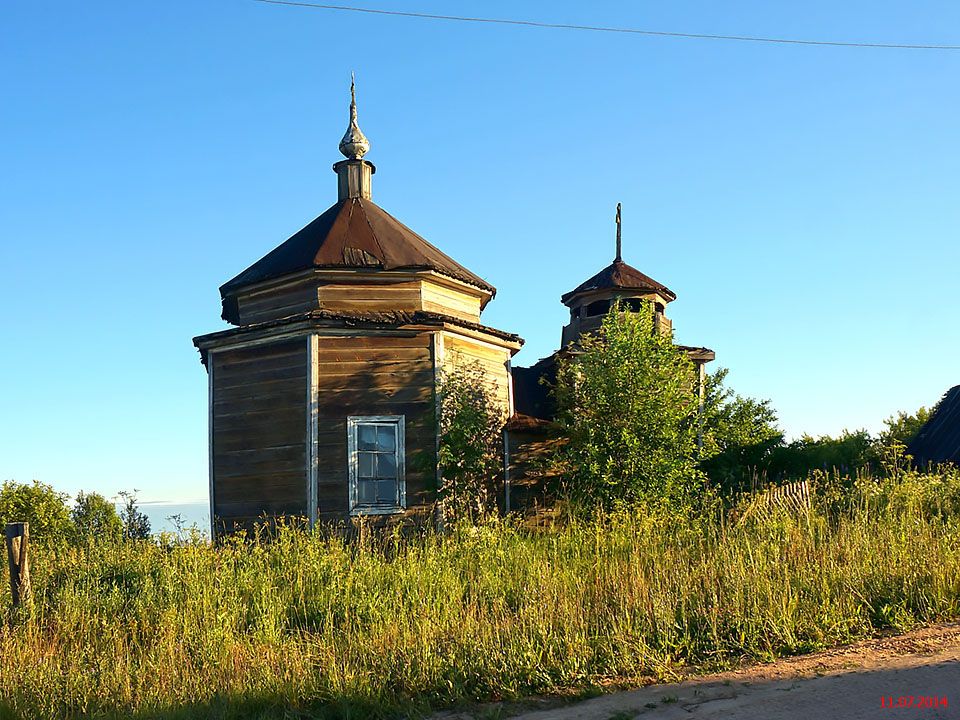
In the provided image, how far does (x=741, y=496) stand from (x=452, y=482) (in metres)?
4.83

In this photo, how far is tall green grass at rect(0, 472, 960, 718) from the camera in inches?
271

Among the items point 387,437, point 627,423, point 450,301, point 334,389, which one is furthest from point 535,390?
point 334,389

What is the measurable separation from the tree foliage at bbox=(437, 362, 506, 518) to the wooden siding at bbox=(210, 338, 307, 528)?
7.89ft

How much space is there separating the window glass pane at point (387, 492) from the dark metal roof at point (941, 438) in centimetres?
1185

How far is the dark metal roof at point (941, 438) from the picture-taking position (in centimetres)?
A: 1916

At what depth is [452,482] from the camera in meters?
14.4

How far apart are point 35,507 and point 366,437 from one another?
87.6 ft

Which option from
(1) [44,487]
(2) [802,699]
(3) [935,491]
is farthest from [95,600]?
(1) [44,487]

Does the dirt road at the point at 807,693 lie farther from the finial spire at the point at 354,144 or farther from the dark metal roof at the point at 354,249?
the finial spire at the point at 354,144

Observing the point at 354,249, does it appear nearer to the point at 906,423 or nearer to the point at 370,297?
the point at 370,297

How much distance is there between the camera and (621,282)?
77.2 feet

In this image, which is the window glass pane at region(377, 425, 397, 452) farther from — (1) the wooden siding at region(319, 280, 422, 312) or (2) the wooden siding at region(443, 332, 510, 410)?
A: (1) the wooden siding at region(319, 280, 422, 312)

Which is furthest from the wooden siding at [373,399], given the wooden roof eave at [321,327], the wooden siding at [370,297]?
the wooden siding at [370,297]

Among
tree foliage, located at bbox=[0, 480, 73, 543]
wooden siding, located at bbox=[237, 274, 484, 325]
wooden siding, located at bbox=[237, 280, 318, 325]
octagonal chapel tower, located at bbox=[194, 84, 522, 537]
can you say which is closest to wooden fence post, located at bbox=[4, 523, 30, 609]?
octagonal chapel tower, located at bbox=[194, 84, 522, 537]
